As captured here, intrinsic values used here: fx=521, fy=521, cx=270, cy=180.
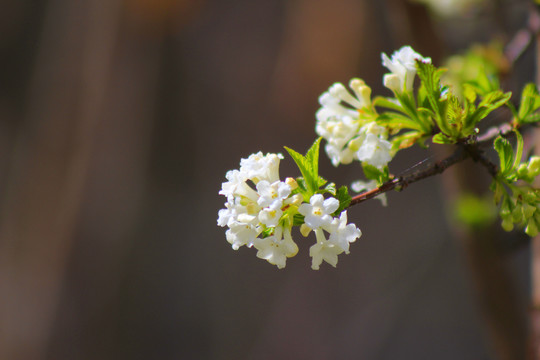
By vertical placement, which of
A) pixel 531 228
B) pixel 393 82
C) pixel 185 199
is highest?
pixel 185 199

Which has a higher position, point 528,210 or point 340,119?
point 340,119

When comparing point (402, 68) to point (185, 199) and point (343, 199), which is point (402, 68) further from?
point (185, 199)

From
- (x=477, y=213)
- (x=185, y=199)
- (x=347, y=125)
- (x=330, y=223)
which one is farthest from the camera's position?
(x=185, y=199)

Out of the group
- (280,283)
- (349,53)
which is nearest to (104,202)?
(280,283)

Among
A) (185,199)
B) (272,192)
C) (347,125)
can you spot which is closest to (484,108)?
(347,125)

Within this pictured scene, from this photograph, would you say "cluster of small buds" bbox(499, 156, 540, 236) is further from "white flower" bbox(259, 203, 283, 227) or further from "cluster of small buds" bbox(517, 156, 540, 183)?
"white flower" bbox(259, 203, 283, 227)

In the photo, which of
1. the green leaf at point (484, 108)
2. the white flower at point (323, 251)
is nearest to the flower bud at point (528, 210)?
the green leaf at point (484, 108)

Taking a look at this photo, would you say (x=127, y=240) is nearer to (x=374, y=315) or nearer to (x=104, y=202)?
(x=104, y=202)

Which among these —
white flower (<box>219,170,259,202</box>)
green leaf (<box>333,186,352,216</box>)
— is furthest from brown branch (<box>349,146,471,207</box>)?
white flower (<box>219,170,259,202</box>)
